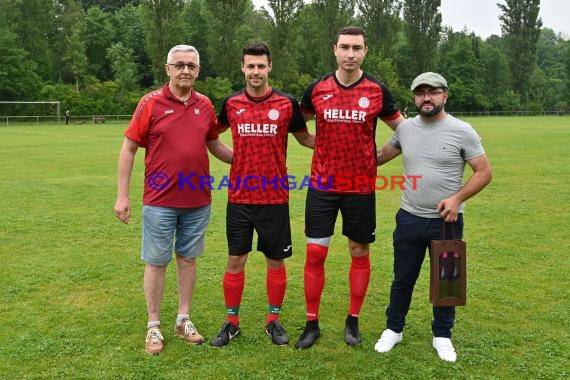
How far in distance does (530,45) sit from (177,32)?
42.6 m

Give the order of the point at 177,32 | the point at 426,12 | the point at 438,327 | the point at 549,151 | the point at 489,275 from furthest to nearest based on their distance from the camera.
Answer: the point at 426,12, the point at 177,32, the point at 549,151, the point at 489,275, the point at 438,327

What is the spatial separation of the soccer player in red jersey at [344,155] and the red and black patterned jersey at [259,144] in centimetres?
25

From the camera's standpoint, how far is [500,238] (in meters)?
6.55

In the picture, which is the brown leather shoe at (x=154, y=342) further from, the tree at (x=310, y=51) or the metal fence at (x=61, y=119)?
the tree at (x=310, y=51)

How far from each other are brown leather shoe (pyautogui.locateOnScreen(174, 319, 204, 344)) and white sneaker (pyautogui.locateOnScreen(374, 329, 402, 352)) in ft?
4.15

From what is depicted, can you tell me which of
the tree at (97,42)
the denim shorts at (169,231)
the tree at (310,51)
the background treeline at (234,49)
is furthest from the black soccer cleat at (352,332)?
the tree at (97,42)

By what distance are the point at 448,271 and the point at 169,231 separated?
193cm

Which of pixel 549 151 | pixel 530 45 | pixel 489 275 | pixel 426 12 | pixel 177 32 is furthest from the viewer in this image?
pixel 530 45

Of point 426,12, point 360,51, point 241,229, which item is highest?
point 426,12

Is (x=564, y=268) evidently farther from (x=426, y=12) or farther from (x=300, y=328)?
(x=426, y=12)

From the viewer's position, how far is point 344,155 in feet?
12.1

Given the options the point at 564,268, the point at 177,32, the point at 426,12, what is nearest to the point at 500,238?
the point at 564,268

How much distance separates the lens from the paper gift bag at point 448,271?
3430 millimetres

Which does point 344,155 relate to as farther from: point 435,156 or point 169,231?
point 169,231
